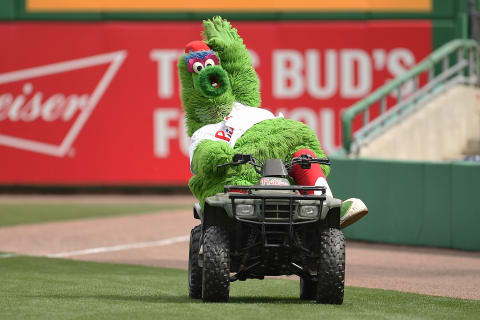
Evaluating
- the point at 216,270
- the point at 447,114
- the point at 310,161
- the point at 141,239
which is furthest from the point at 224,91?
the point at 447,114

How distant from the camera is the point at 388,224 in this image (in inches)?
567

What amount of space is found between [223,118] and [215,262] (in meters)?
1.60

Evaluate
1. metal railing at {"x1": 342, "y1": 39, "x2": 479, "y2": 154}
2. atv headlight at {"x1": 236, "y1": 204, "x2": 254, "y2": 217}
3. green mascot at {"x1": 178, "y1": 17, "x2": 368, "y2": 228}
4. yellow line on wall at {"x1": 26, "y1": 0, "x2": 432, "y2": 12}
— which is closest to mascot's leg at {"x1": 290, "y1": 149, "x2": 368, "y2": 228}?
green mascot at {"x1": 178, "y1": 17, "x2": 368, "y2": 228}

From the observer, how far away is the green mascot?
857 centimetres

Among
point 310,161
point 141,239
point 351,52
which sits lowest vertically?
point 141,239

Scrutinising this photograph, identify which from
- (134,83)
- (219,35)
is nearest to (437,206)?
(219,35)

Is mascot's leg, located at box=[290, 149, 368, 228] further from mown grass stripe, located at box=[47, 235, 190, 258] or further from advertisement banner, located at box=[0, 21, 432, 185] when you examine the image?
advertisement banner, located at box=[0, 21, 432, 185]

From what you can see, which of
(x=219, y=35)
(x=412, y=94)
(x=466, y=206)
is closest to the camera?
(x=219, y=35)

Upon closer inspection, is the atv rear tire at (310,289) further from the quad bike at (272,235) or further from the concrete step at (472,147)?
the concrete step at (472,147)

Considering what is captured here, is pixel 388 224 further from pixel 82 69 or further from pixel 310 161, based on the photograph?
pixel 82 69

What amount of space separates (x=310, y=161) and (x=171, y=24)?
1433cm

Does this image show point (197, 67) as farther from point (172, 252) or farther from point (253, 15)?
point (253, 15)

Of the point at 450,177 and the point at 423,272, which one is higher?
the point at 450,177

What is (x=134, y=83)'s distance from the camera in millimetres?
22375
